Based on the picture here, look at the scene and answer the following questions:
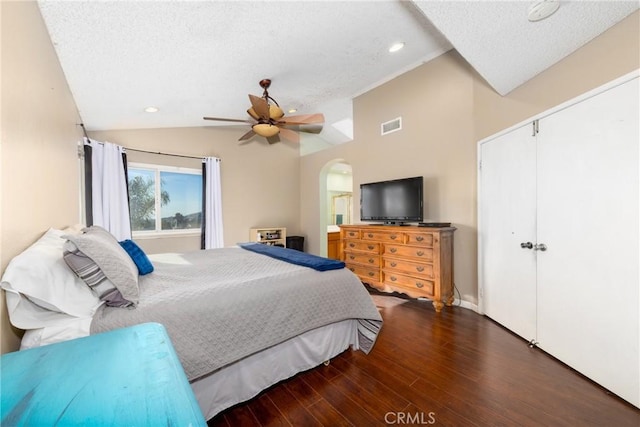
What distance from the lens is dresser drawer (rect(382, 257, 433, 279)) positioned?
2959 mm

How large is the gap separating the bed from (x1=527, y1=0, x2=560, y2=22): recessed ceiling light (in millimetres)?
2096

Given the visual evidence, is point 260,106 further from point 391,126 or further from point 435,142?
point 435,142

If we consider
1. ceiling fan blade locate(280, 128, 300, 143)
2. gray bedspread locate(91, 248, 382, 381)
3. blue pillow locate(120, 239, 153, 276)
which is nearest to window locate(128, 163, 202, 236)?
ceiling fan blade locate(280, 128, 300, 143)

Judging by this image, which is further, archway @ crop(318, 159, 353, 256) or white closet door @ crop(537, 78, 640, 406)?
archway @ crop(318, 159, 353, 256)

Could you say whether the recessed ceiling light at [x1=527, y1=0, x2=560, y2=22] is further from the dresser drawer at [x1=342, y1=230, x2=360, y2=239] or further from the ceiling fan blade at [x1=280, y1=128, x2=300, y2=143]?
the dresser drawer at [x1=342, y1=230, x2=360, y2=239]

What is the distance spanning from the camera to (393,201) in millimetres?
3617

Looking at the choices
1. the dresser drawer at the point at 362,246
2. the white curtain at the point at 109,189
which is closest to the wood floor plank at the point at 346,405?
the dresser drawer at the point at 362,246

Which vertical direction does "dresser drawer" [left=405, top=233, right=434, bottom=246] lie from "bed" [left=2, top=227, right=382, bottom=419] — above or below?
above

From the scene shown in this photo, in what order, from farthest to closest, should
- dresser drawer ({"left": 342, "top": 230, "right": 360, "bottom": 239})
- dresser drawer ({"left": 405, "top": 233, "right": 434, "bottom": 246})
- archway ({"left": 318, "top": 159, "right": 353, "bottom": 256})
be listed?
1. archway ({"left": 318, "top": 159, "right": 353, "bottom": 256})
2. dresser drawer ({"left": 342, "top": 230, "right": 360, "bottom": 239})
3. dresser drawer ({"left": 405, "top": 233, "right": 434, "bottom": 246})

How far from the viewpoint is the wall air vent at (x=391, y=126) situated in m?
3.80

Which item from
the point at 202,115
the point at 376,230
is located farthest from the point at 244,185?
the point at 376,230

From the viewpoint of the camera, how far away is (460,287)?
10.3 feet

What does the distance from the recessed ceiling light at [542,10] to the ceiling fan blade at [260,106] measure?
2.22 meters

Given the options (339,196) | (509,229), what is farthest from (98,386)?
(339,196)
